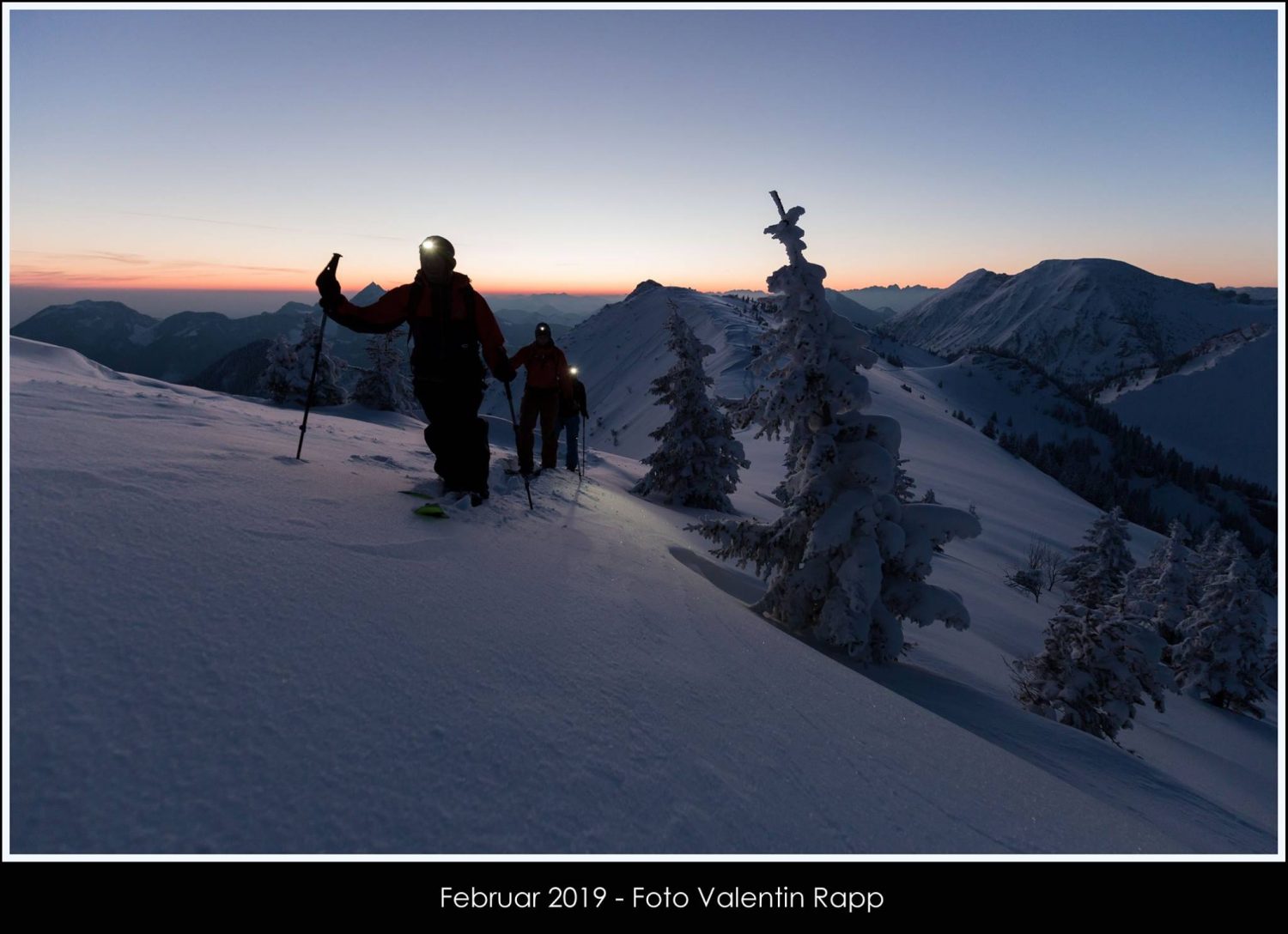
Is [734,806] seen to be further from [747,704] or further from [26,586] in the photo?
[26,586]

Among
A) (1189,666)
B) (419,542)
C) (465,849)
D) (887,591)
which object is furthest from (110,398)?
(1189,666)

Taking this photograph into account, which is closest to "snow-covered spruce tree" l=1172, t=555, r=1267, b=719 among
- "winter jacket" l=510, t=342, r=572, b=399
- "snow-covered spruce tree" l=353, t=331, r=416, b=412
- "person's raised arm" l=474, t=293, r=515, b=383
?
"winter jacket" l=510, t=342, r=572, b=399

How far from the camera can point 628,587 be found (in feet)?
14.0

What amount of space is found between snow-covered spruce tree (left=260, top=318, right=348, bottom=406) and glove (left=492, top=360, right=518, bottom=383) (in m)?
21.1

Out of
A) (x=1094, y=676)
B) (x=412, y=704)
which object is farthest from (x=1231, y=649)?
(x=412, y=704)

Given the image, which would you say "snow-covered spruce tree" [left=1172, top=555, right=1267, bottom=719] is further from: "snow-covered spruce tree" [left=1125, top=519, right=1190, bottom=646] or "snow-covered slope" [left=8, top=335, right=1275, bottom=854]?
"snow-covered slope" [left=8, top=335, right=1275, bottom=854]

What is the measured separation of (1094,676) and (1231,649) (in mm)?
25998

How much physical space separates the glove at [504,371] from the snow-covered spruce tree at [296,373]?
21.1 m

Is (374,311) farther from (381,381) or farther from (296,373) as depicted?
(296,373)

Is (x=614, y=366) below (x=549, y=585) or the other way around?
the other way around

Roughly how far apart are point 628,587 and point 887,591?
3893 millimetres

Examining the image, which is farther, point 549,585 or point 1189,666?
point 1189,666

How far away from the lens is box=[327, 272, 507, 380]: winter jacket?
17.2 ft

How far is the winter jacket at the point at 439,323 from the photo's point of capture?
5254 millimetres
